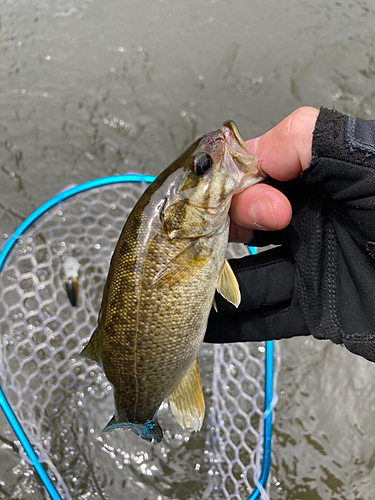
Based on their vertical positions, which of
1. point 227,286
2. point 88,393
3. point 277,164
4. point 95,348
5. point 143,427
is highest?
point 277,164

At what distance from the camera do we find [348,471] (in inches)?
104

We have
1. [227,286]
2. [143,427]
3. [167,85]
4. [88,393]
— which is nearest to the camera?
[227,286]

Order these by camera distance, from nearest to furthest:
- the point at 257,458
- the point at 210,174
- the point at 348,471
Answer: the point at 210,174 → the point at 257,458 → the point at 348,471

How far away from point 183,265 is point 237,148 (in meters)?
0.48

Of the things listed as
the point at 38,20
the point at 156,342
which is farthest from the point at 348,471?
the point at 38,20

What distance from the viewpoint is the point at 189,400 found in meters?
1.75

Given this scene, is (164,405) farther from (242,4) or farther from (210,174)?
(242,4)

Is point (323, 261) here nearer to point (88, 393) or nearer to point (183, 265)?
point (183, 265)

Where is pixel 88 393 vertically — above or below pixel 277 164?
below

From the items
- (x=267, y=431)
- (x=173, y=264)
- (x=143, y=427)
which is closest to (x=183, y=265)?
(x=173, y=264)

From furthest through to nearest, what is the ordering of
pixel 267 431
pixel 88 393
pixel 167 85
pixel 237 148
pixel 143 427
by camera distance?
1. pixel 167 85
2. pixel 88 393
3. pixel 267 431
4. pixel 143 427
5. pixel 237 148

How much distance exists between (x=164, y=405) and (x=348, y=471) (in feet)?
4.21

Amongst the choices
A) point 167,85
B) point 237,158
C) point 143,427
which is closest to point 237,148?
point 237,158

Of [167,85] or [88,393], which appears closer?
[88,393]
